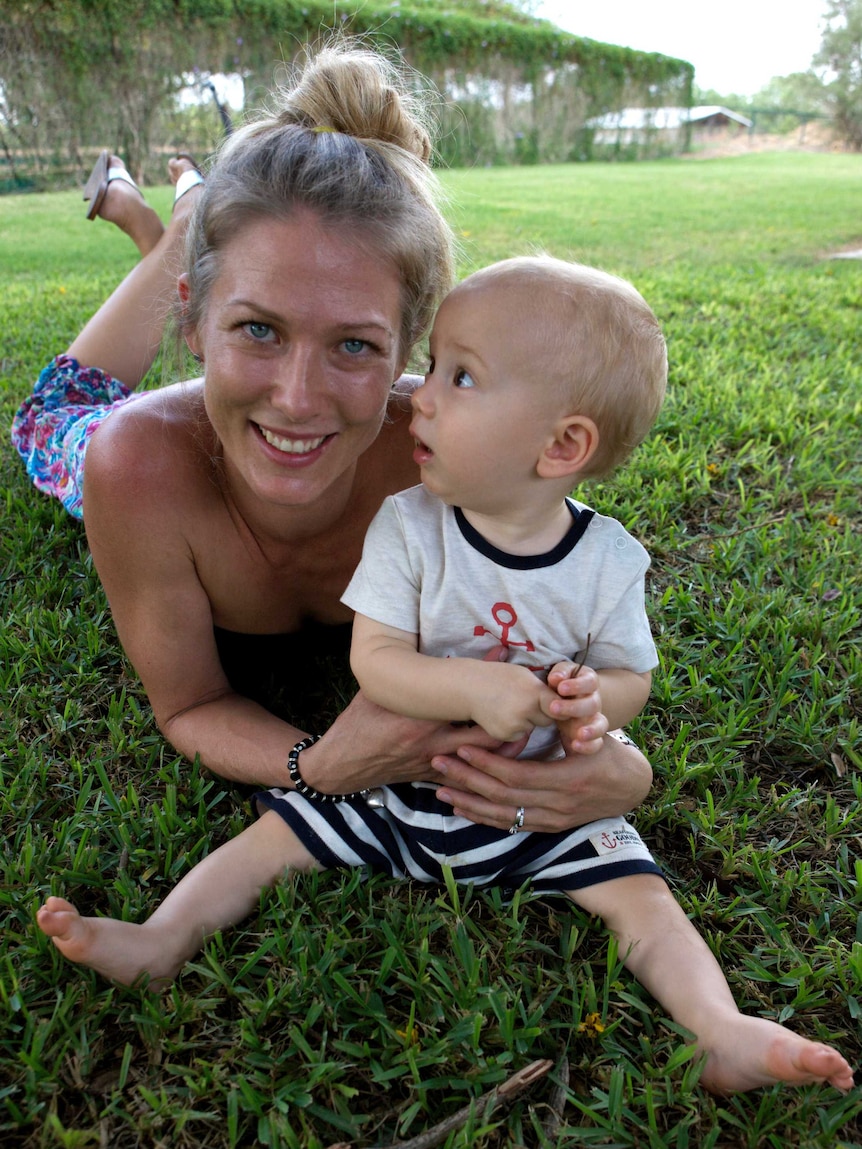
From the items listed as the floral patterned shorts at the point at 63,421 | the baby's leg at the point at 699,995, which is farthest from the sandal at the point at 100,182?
the baby's leg at the point at 699,995

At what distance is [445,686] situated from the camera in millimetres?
1685

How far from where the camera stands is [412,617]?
5.93 feet

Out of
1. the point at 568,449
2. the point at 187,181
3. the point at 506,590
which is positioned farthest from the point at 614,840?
the point at 187,181

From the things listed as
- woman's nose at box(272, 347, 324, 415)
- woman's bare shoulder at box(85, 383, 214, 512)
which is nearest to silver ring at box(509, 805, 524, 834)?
woman's nose at box(272, 347, 324, 415)

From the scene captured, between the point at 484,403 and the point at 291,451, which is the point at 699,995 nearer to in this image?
the point at 484,403

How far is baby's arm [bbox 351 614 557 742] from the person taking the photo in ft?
5.31

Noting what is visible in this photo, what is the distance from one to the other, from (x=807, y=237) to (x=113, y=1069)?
32.7ft

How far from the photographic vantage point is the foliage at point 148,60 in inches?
500

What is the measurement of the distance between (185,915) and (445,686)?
2.08ft

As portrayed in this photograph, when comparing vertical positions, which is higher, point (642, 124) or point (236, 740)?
point (642, 124)

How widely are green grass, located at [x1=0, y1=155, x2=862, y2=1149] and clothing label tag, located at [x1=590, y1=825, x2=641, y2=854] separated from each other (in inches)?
5.9

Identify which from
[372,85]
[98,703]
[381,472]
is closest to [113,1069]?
[98,703]

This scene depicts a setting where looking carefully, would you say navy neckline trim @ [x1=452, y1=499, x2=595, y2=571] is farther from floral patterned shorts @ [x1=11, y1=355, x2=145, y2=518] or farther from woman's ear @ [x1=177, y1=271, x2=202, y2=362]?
floral patterned shorts @ [x1=11, y1=355, x2=145, y2=518]

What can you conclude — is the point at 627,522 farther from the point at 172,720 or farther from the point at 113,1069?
the point at 113,1069
